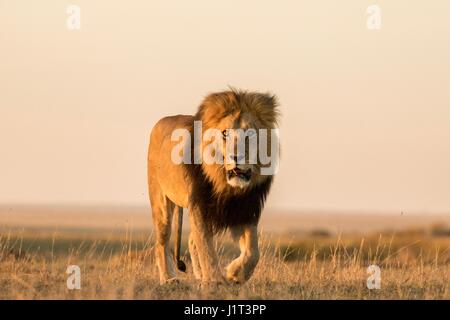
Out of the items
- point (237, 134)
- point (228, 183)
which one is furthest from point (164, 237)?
point (237, 134)

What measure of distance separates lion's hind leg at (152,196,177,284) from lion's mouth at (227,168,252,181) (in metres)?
2.07

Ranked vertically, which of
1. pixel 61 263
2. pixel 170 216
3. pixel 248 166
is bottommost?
pixel 61 263

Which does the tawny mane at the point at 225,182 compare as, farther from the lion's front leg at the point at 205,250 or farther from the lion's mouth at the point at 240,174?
the lion's mouth at the point at 240,174

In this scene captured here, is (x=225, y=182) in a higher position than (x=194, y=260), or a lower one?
higher

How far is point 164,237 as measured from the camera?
400 inches

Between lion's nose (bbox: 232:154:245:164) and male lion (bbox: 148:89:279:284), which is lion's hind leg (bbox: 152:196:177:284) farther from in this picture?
lion's nose (bbox: 232:154:245:164)

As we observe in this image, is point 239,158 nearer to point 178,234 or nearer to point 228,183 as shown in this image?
point 228,183

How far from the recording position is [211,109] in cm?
850

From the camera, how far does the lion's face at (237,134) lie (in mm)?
8164

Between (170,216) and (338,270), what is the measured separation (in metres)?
1.87

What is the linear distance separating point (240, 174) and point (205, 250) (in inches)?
30.8
